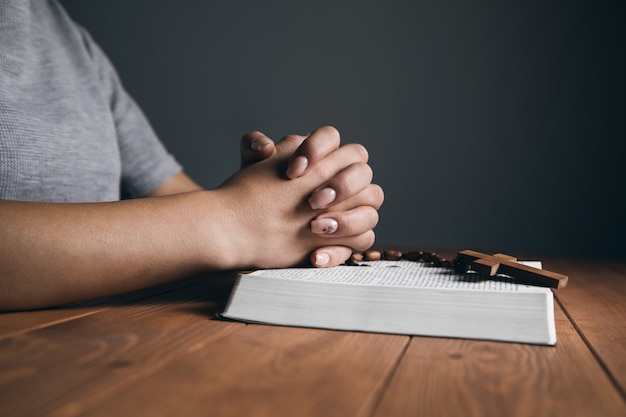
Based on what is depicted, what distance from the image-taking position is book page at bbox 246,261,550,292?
54cm

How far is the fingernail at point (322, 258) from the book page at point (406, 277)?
0.11 ft

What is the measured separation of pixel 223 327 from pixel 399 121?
4.71ft

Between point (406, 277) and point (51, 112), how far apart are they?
0.64 meters

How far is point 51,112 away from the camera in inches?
36.0

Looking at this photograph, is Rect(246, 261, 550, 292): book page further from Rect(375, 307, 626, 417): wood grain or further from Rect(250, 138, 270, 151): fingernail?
Rect(250, 138, 270, 151): fingernail

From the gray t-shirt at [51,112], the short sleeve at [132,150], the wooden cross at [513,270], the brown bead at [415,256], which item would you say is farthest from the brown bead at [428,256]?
the short sleeve at [132,150]

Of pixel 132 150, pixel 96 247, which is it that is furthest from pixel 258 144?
pixel 132 150

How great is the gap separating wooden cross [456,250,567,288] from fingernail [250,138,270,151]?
0.29 meters

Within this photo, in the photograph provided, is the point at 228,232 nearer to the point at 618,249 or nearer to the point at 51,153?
the point at 51,153

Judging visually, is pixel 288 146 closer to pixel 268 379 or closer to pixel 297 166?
pixel 297 166

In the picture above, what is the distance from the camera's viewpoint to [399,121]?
6.12ft

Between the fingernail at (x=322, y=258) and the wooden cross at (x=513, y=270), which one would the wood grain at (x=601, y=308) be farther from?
the fingernail at (x=322, y=258)

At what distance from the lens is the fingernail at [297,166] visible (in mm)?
719

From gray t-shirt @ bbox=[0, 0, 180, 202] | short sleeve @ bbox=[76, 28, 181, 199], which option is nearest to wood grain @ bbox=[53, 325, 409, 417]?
gray t-shirt @ bbox=[0, 0, 180, 202]
